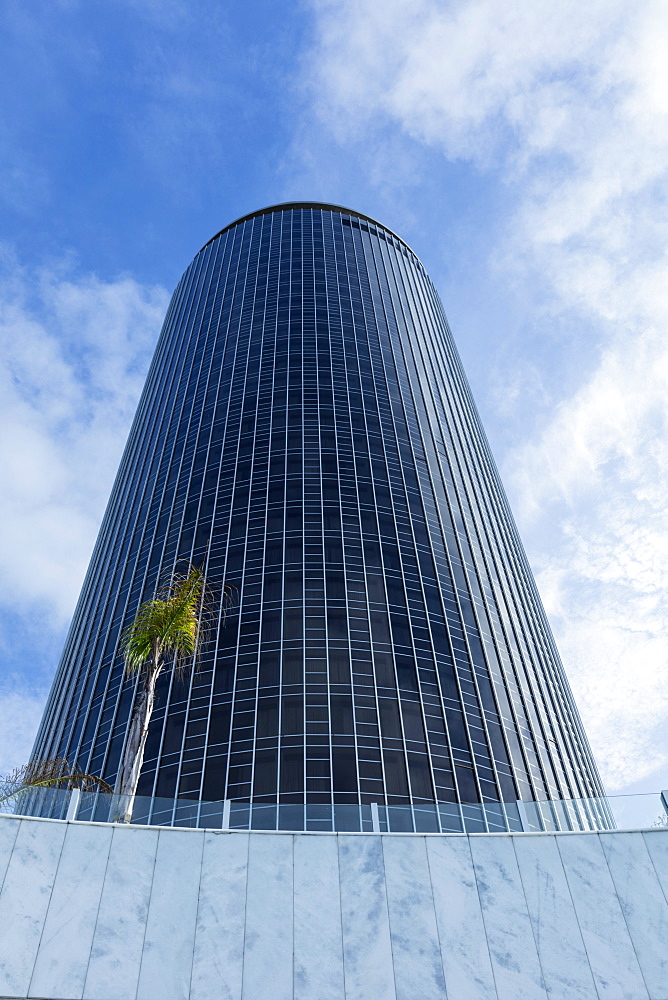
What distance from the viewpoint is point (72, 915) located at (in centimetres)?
2148

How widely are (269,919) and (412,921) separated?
158 inches

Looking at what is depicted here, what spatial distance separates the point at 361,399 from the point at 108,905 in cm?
7603

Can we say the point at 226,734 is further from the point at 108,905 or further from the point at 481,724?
the point at 108,905

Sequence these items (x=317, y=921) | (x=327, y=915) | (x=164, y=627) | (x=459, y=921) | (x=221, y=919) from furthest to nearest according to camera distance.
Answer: (x=164, y=627), (x=459, y=921), (x=327, y=915), (x=317, y=921), (x=221, y=919)

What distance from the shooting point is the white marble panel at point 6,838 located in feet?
71.2

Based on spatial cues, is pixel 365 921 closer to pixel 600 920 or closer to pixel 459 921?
pixel 459 921

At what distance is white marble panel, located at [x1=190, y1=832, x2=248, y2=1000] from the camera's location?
2098 centimetres

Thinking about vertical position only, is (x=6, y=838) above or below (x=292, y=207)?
below

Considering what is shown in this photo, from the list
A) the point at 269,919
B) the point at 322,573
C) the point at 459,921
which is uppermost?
the point at 322,573

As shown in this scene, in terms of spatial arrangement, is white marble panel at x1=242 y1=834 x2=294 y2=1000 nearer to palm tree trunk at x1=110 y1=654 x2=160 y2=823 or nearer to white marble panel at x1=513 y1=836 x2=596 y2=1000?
palm tree trunk at x1=110 y1=654 x2=160 y2=823

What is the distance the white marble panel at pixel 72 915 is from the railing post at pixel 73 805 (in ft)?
1.64

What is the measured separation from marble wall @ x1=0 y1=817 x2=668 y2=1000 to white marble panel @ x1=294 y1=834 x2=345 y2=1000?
0.04 metres

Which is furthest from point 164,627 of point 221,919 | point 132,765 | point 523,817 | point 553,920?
point 553,920

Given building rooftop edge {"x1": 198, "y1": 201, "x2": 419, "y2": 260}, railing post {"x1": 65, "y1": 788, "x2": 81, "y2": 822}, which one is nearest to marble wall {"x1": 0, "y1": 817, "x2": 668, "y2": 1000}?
railing post {"x1": 65, "y1": 788, "x2": 81, "y2": 822}
